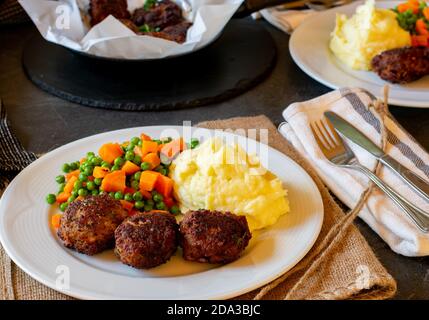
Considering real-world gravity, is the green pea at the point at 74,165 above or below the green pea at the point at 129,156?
below

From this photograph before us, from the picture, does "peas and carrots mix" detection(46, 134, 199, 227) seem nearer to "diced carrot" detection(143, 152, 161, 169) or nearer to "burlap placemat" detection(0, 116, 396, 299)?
"diced carrot" detection(143, 152, 161, 169)

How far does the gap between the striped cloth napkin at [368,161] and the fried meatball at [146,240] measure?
69 cm

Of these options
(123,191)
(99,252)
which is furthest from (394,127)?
(99,252)

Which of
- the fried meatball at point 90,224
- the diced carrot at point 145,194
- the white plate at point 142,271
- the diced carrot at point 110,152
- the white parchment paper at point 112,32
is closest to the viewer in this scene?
the white plate at point 142,271

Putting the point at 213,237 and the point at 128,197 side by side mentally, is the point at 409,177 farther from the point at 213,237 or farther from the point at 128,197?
the point at 128,197

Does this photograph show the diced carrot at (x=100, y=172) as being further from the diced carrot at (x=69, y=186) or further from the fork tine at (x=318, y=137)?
the fork tine at (x=318, y=137)

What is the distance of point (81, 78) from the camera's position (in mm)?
3051

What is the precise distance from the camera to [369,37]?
9.70 feet

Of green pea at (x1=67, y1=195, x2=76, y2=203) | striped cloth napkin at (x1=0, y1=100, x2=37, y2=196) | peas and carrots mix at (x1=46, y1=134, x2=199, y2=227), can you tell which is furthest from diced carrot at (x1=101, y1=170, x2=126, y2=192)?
striped cloth napkin at (x1=0, y1=100, x2=37, y2=196)

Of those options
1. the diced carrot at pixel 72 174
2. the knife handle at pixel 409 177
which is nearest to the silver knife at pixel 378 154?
the knife handle at pixel 409 177

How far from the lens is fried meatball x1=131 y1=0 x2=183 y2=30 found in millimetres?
3281

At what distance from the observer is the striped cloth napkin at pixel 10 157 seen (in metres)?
2.24

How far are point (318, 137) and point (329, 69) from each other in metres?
0.77

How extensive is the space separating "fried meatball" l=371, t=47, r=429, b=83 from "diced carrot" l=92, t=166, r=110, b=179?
1.51 meters
